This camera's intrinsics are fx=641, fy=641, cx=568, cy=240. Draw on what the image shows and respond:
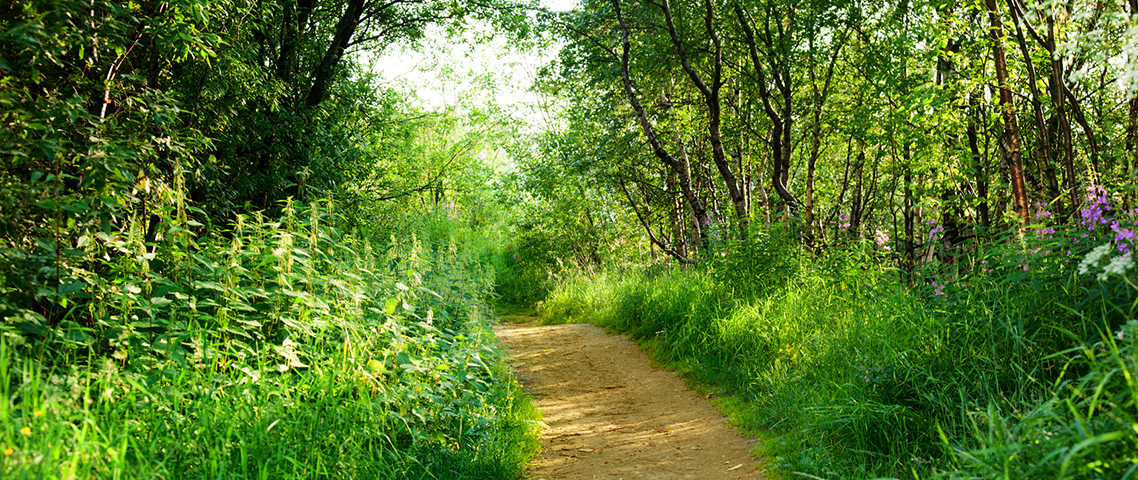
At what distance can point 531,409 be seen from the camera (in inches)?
231

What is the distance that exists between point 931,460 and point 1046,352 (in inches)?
32.7

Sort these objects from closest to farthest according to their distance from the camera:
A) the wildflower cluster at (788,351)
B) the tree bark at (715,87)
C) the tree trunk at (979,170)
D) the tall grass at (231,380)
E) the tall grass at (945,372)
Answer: the tall grass at (945,372) < the tall grass at (231,380) < the wildflower cluster at (788,351) < the tree trunk at (979,170) < the tree bark at (715,87)

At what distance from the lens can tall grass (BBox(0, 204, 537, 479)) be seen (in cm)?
249

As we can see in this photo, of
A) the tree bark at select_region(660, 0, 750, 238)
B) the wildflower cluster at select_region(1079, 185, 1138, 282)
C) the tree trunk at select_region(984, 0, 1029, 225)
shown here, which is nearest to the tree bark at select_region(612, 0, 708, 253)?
the tree bark at select_region(660, 0, 750, 238)

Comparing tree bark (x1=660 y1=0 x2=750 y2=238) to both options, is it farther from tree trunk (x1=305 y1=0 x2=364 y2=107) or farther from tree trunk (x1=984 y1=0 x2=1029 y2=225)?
tree trunk (x1=305 y1=0 x2=364 y2=107)

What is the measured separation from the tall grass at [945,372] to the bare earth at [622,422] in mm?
317

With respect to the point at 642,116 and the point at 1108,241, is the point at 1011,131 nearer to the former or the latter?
the point at 1108,241

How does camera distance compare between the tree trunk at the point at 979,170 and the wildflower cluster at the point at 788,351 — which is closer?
the wildflower cluster at the point at 788,351

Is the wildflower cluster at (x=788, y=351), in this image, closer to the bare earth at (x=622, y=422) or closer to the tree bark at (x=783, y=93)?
the bare earth at (x=622, y=422)

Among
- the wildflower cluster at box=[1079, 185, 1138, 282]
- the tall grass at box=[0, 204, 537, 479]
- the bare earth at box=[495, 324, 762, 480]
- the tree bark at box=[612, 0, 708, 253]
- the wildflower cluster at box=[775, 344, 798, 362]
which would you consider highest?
the tree bark at box=[612, 0, 708, 253]

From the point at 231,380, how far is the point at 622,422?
3.51 metres

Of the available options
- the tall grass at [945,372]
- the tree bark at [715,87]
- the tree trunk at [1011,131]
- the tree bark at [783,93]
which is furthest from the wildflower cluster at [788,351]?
the tree bark at [783,93]

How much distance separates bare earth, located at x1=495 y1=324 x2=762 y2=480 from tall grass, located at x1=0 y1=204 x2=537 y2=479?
58 centimetres

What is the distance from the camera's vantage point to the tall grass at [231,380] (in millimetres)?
2490
